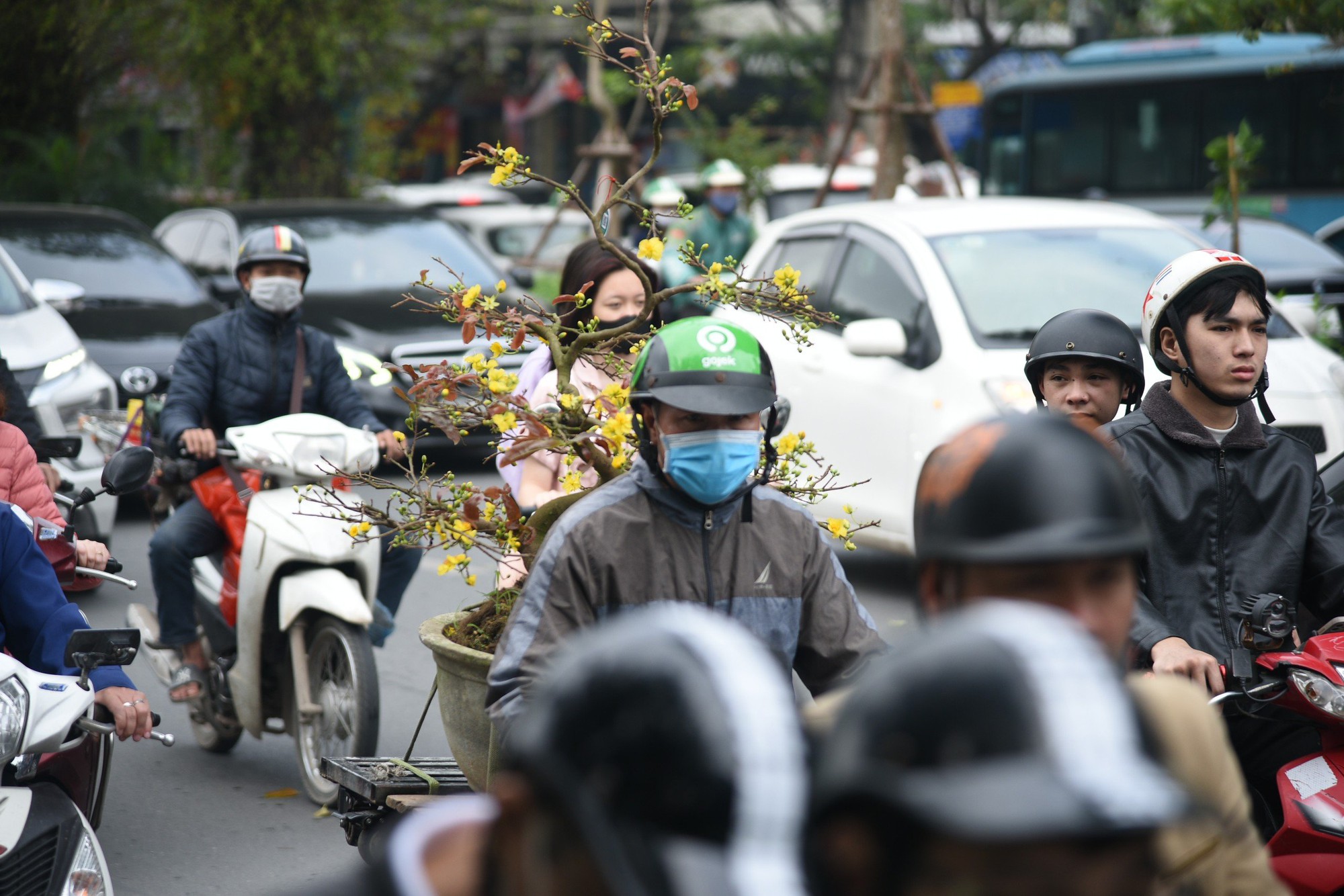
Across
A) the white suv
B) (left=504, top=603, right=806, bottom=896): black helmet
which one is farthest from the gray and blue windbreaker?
the white suv

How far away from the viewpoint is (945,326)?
24.8 ft

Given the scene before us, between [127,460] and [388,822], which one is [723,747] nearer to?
[388,822]

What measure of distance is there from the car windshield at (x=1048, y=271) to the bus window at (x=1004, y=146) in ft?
40.1

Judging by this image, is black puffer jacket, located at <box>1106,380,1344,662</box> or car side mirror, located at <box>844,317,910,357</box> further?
car side mirror, located at <box>844,317,910,357</box>

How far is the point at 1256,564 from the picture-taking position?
342 cm

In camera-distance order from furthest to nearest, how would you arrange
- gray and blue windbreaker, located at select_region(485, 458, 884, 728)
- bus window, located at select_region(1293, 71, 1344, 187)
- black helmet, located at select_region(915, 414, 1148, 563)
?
bus window, located at select_region(1293, 71, 1344, 187) < gray and blue windbreaker, located at select_region(485, 458, 884, 728) < black helmet, located at select_region(915, 414, 1148, 563)

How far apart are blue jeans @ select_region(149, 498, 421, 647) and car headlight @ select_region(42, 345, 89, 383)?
3.11 meters

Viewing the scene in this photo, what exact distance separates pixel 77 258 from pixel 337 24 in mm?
6699

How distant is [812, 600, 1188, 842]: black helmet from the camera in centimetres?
116

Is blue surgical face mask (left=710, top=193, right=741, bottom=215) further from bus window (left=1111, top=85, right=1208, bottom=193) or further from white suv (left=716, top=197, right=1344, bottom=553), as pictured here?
bus window (left=1111, top=85, right=1208, bottom=193)

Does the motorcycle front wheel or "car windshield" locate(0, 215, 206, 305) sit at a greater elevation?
"car windshield" locate(0, 215, 206, 305)

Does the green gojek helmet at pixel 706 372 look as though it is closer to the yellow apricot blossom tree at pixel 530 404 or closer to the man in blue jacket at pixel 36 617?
the yellow apricot blossom tree at pixel 530 404

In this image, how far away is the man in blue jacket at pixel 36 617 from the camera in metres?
3.76

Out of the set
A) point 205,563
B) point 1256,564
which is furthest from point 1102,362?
point 205,563
